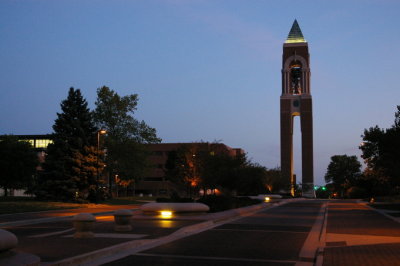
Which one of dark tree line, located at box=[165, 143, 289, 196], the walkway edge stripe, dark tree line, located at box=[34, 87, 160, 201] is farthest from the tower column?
the walkway edge stripe

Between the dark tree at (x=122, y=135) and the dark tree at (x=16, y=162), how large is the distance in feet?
26.8

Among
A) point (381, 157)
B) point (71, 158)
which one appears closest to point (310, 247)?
point (381, 157)

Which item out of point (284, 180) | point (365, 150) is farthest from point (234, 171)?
point (284, 180)

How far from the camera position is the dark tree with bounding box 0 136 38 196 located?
50.8 meters

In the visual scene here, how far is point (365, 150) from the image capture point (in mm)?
41969

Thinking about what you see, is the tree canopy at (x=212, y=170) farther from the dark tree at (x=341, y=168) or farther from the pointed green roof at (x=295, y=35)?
the dark tree at (x=341, y=168)

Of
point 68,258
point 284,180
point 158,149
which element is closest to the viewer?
point 68,258

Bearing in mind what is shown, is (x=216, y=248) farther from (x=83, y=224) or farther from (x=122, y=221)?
(x=122, y=221)

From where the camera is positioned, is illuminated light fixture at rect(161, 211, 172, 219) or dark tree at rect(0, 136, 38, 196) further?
dark tree at rect(0, 136, 38, 196)

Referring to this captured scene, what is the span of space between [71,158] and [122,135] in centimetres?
1486

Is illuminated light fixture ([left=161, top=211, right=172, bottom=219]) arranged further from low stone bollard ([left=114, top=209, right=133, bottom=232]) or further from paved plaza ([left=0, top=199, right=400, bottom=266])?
low stone bollard ([left=114, top=209, right=133, bottom=232])

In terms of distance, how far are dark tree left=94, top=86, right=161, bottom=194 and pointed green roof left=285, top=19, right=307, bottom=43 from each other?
7966 centimetres

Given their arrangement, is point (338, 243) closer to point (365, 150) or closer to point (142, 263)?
point (142, 263)

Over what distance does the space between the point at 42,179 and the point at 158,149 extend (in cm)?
7179
